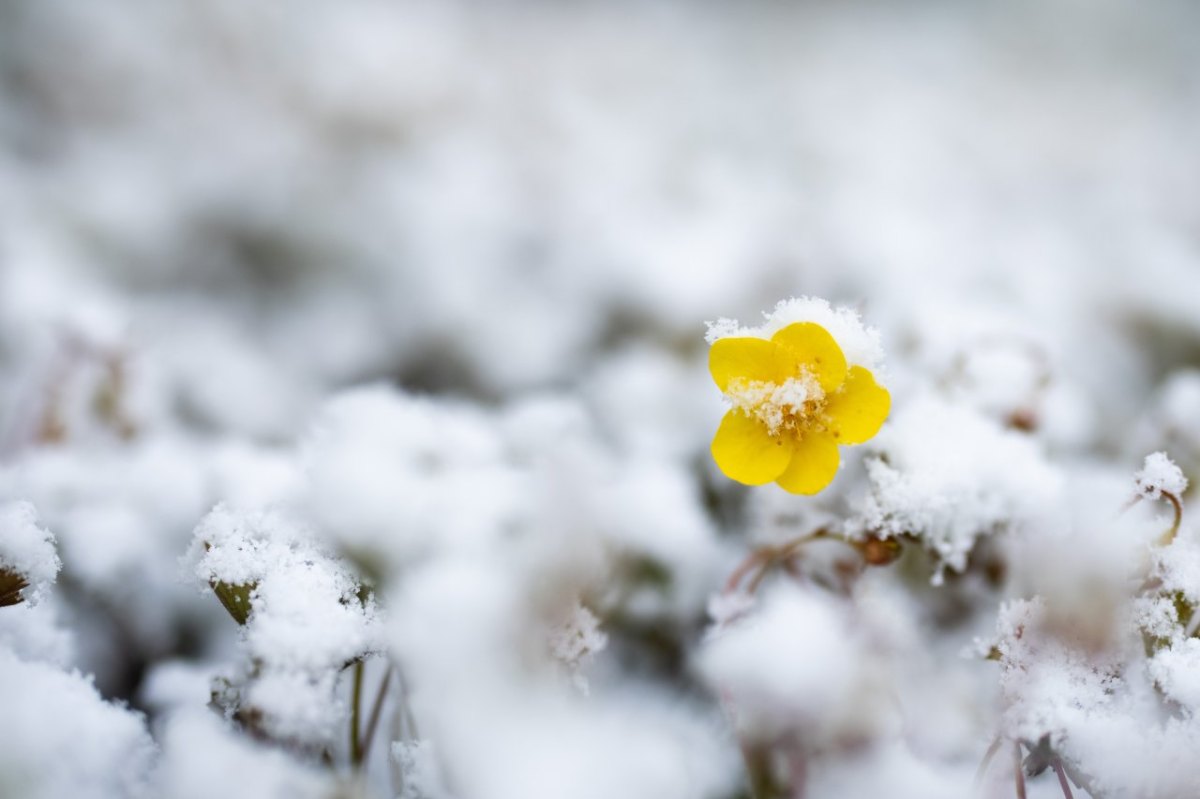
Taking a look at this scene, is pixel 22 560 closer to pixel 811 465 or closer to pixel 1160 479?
pixel 811 465

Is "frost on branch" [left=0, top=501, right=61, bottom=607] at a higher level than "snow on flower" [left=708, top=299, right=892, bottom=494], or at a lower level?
lower

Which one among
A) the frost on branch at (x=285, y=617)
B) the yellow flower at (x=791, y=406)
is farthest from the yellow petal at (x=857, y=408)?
the frost on branch at (x=285, y=617)

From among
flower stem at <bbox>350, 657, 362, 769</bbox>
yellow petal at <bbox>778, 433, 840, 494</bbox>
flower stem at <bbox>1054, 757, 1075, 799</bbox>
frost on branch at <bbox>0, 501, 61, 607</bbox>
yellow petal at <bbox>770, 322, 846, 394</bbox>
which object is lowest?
flower stem at <bbox>1054, 757, 1075, 799</bbox>

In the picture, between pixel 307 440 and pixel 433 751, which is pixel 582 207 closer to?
pixel 307 440

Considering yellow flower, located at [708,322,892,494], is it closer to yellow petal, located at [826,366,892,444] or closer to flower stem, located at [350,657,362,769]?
yellow petal, located at [826,366,892,444]

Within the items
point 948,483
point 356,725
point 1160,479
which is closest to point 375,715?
point 356,725

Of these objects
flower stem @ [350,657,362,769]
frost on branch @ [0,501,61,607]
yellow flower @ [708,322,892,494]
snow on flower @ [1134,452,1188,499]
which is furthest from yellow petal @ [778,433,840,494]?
frost on branch @ [0,501,61,607]

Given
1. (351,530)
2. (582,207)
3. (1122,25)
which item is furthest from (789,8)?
(351,530)

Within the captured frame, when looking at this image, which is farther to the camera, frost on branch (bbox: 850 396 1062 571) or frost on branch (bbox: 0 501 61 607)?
frost on branch (bbox: 850 396 1062 571)
